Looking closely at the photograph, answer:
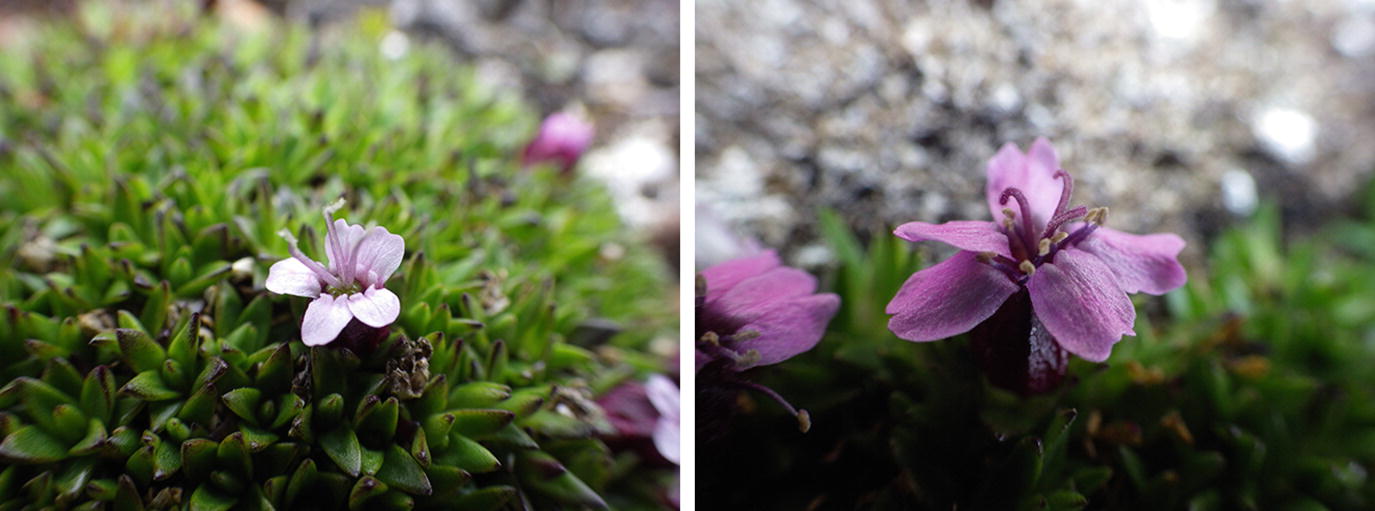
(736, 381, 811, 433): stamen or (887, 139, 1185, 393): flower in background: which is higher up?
(887, 139, 1185, 393): flower in background

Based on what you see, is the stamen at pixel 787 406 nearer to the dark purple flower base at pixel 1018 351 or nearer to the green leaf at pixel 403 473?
the dark purple flower base at pixel 1018 351

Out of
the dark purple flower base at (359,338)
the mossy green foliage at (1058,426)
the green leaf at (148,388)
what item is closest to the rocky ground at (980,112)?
the mossy green foliage at (1058,426)

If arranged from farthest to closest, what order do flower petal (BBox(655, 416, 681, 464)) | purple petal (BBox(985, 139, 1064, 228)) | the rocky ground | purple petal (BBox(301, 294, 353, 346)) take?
the rocky ground
flower petal (BBox(655, 416, 681, 464))
purple petal (BBox(985, 139, 1064, 228))
purple petal (BBox(301, 294, 353, 346))

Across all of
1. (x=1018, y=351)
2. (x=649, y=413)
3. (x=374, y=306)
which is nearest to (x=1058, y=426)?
(x=1018, y=351)

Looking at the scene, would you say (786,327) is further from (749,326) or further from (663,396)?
(663,396)

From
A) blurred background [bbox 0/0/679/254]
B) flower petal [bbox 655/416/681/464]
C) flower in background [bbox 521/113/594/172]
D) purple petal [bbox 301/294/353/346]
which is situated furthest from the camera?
blurred background [bbox 0/0/679/254]

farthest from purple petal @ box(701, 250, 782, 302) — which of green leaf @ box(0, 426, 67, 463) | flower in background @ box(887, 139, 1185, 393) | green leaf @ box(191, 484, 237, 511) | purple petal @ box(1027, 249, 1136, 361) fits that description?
green leaf @ box(0, 426, 67, 463)

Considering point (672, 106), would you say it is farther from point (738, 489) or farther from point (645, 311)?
point (738, 489)

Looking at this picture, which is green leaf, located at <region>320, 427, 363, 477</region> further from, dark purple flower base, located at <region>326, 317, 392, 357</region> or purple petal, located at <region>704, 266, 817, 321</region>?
purple petal, located at <region>704, 266, 817, 321</region>
